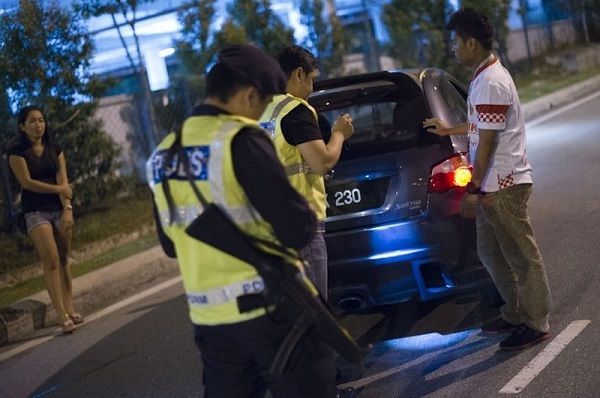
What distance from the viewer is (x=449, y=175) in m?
5.38

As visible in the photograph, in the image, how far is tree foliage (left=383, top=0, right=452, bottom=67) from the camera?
757 inches

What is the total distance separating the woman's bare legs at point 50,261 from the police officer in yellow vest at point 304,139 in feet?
10.9

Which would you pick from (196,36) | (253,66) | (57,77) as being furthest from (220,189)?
(196,36)

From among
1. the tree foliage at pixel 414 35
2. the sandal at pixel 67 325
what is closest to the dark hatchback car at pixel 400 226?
the sandal at pixel 67 325

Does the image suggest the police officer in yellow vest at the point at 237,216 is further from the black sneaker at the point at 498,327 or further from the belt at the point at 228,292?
the black sneaker at the point at 498,327

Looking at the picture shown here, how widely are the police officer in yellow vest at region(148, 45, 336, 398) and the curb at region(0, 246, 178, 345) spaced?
4.81m

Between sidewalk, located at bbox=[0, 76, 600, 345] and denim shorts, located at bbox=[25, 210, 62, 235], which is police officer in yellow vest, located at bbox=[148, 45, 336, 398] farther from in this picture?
sidewalk, located at bbox=[0, 76, 600, 345]

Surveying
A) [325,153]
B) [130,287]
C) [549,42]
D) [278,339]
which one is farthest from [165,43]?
[278,339]

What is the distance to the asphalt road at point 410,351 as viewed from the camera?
4.92 metres

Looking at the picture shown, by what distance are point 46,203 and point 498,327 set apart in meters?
3.70

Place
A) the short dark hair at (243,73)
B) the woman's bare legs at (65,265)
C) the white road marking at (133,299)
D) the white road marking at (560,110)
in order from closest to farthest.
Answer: the short dark hair at (243,73) → the woman's bare legs at (65,265) → the white road marking at (133,299) → the white road marking at (560,110)

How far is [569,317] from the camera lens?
222 inches

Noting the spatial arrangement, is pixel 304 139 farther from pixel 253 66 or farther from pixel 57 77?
pixel 57 77

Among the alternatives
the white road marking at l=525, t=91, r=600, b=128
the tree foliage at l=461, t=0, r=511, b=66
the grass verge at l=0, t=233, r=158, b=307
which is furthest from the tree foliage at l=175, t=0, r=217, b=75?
the tree foliage at l=461, t=0, r=511, b=66
